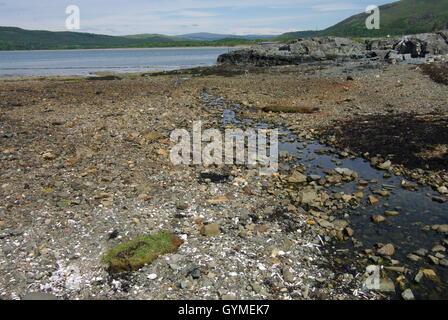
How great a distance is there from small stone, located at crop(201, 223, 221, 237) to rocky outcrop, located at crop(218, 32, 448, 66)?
225 feet

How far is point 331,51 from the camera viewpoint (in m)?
88.2

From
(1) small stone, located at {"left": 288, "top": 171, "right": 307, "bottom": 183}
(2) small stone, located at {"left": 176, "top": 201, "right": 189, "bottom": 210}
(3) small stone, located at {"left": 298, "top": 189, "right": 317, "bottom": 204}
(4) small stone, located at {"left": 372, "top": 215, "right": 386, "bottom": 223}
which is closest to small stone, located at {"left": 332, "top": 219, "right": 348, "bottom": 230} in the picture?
(4) small stone, located at {"left": 372, "top": 215, "right": 386, "bottom": 223}

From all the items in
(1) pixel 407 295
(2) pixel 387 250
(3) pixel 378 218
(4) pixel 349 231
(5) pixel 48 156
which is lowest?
(1) pixel 407 295

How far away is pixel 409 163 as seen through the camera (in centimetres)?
1401

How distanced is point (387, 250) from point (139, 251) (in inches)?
237

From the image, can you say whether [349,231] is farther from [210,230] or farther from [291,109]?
[291,109]

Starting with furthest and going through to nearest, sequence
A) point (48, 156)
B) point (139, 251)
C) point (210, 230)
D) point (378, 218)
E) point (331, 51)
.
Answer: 1. point (331, 51)
2. point (48, 156)
3. point (378, 218)
4. point (210, 230)
5. point (139, 251)

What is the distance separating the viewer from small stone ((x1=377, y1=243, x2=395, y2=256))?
8.32 metres

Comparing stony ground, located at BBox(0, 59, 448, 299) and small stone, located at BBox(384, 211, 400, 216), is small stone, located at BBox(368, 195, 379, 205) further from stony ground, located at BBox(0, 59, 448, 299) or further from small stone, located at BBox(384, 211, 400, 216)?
stony ground, located at BBox(0, 59, 448, 299)

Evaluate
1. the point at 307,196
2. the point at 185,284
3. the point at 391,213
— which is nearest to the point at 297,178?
the point at 307,196

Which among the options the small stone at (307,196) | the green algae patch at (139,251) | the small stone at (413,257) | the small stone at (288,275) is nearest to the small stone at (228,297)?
the small stone at (288,275)

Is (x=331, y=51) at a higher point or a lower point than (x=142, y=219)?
higher
